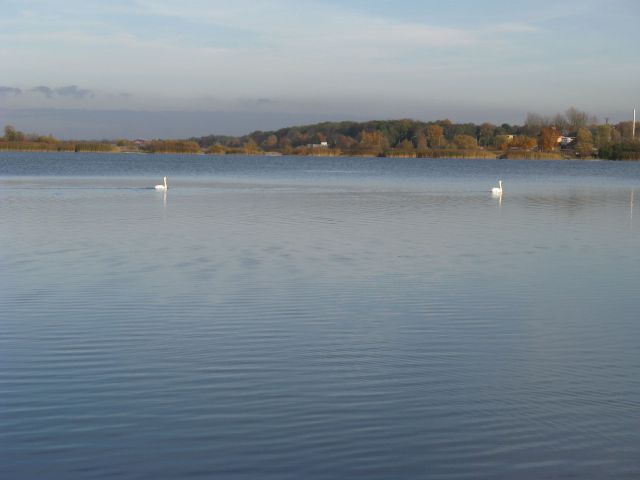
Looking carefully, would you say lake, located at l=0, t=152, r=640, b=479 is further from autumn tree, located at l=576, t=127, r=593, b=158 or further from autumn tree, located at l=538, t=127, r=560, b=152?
autumn tree, located at l=538, t=127, r=560, b=152

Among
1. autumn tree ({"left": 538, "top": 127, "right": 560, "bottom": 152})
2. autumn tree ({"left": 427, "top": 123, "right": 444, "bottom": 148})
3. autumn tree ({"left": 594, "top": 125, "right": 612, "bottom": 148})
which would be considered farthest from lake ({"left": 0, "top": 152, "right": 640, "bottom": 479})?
autumn tree ({"left": 427, "top": 123, "right": 444, "bottom": 148})

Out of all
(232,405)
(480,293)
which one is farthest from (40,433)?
(480,293)

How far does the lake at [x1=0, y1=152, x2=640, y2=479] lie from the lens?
646cm

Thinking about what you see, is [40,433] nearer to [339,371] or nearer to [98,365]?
[98,365]

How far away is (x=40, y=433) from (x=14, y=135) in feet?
503

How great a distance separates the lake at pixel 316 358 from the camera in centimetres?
646

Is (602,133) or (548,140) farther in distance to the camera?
(602,133)

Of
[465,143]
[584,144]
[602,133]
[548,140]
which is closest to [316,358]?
[584,144]

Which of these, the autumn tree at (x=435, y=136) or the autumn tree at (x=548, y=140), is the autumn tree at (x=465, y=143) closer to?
the autumn tree at (x=435, y=136)

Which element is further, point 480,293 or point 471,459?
point 480,293

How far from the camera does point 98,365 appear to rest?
8.67 meters

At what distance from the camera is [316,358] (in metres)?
9.12

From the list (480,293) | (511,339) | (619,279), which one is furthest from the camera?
(619,279)

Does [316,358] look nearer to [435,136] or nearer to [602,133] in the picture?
[602,133]
